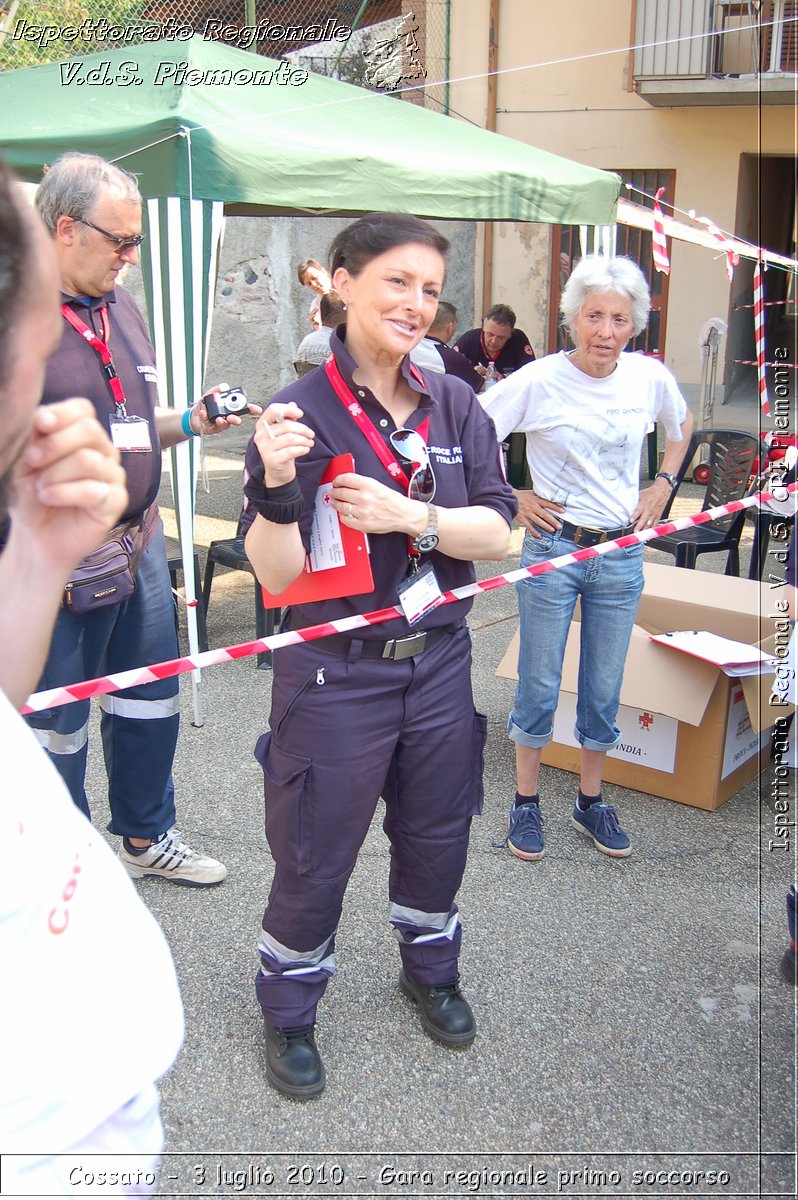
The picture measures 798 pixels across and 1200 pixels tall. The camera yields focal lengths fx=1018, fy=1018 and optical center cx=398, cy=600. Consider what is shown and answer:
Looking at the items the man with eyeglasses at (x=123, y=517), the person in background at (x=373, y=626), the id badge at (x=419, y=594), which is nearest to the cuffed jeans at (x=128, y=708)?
the man with eyeglasses at (x=123, y=517)

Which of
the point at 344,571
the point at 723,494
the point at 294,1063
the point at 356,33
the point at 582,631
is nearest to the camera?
the point at 344,571

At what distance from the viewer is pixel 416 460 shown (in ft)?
7.55

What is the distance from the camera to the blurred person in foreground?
84 cm

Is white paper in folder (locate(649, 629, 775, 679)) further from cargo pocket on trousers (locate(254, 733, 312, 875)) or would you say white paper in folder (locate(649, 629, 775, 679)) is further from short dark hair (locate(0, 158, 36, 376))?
short dark hair (locate(0, 158, 36, 376))

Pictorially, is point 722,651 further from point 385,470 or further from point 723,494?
point 723,494

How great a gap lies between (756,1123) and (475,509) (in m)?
1.59

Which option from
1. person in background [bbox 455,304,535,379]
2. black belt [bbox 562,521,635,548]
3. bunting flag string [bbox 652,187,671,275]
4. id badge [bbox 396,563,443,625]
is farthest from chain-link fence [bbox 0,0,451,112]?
id badge [bbox 396,563,443,625]

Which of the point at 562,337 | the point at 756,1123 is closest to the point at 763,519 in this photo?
the point at 756,1123

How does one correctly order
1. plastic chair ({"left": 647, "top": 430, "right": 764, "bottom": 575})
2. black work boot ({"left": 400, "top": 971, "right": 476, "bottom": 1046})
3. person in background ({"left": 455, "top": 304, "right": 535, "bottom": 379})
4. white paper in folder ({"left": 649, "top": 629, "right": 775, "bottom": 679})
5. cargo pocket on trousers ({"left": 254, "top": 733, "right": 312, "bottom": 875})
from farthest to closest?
person in background ({"left": 455, "top": 304, "right": 535, "bottom": 379}), plastic chair ({"left": 647, "top": 430, "right": 764, "bottom": 575}), white paper in folder ({"left": 649, "top": 629, "right": 775, "bottom": 679}), black work boot ({"left": 400, "top": 971, "right": 476, "bottom": 1046}), cargo pocket on trousers ({"left": 254, "top": 733, "right": 312, "bottom": 875})

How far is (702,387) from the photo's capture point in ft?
37.9

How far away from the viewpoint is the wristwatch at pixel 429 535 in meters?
2.27

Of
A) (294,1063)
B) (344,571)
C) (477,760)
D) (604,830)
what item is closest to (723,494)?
(604,830)

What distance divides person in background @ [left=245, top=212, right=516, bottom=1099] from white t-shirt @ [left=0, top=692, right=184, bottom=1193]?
3.91ft

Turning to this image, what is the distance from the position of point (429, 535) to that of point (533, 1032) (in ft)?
4.61
